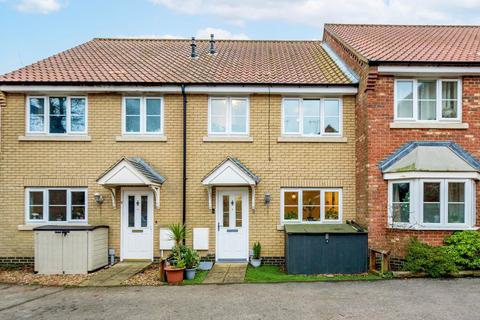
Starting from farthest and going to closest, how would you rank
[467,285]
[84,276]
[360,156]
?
[360,156] < [84,276] < [467,285]

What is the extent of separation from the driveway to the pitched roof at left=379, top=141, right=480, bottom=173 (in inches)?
115

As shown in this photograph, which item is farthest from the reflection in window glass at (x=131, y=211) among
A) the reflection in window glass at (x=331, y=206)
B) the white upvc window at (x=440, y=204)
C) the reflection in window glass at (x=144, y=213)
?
the white upvc window at (x=440, y=204)

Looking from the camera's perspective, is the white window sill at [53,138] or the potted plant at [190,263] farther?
the white window sill at [53,138]

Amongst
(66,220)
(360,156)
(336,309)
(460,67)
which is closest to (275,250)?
(360,156)

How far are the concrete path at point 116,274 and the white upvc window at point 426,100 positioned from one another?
8.53 metres

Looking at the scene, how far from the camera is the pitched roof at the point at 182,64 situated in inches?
499

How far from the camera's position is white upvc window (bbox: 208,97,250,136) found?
507 inches

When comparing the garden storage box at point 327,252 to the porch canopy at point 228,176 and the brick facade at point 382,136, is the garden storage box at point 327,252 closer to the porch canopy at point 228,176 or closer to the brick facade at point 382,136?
the brick facade at point 382,136

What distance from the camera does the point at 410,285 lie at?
9539 mm

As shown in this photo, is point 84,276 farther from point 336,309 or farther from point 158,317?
point 336,309

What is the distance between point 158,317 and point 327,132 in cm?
776

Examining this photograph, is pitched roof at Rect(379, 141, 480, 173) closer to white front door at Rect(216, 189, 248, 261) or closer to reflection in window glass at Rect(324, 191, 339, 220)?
reflection in window glass at Rect(324, 191, 339, 220)

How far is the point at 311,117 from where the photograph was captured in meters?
12.9

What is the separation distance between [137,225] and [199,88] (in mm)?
4632
